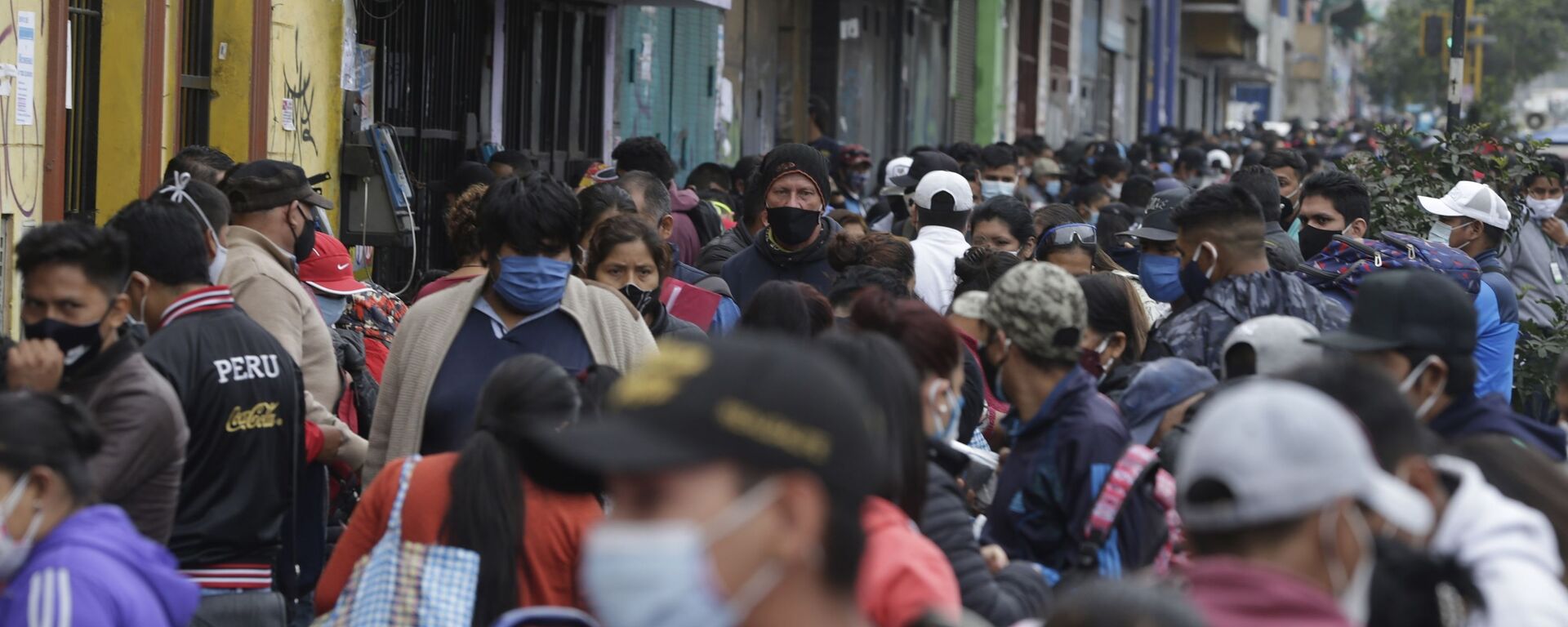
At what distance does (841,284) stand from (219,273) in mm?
1900

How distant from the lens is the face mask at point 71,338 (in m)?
4.24

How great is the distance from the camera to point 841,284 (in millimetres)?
6074

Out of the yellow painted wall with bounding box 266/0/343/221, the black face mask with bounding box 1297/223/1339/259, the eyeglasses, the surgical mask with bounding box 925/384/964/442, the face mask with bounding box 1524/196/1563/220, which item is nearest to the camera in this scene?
the surgical mask with bounding box 925/384/964/442

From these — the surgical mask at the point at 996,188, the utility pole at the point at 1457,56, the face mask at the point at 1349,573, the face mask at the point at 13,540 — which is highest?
the utility pole at the point at 1457,56

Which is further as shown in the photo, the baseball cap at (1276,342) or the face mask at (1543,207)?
the face mask at (1543,207)

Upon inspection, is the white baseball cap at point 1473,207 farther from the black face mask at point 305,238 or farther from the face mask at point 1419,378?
the black face mask at point 305,238

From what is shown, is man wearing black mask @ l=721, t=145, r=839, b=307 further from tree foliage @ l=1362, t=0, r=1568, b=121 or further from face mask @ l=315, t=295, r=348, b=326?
tree foliage @ l=1362, t=0, r=1568, b=121

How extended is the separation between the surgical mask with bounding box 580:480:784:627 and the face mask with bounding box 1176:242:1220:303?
3.90m

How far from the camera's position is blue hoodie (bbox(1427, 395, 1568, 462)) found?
13.8 feet

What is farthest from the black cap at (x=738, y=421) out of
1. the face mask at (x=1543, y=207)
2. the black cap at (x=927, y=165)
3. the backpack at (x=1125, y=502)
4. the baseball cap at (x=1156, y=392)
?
the face mask at (x=1543, y=207)

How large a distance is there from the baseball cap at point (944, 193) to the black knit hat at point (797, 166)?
1.57 ft

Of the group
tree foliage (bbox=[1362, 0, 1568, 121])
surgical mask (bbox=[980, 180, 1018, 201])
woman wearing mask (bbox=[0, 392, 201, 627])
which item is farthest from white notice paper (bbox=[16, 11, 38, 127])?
tree foliage (bbox=[1362, 0, 1568, 121])

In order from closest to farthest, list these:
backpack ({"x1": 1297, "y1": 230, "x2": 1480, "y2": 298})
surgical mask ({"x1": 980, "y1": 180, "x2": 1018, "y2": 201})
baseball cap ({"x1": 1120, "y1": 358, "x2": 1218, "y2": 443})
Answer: baseball cap ({"x1": 1120, "y1": 358, "x2": 1218, "y2": 443}) < backpack ({"x1": 1297, "y1": 230, "x2": 1480, "y2": 298}) < surgical mask ({"x1": 980, "y1": 180, "x2": 1018, "y2": 201})

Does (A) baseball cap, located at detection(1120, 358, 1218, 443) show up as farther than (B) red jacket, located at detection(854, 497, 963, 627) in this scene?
Yes
